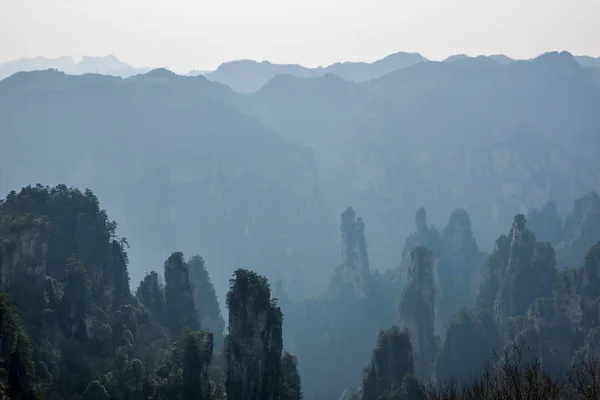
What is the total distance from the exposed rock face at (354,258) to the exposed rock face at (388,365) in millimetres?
47214

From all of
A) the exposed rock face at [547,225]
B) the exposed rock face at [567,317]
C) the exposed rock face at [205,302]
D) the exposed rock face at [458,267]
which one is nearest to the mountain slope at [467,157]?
the exposed rock face at [547,225]

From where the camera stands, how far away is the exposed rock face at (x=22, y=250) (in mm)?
41000

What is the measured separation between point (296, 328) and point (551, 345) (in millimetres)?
49323

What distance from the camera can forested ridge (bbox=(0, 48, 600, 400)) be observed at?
4134 centimetres

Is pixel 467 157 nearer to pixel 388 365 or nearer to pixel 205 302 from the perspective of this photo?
pixel 205 302

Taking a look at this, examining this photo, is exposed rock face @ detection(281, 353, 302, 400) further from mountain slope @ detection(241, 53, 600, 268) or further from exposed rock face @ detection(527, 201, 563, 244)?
mountain slope @ detection(241, 53, 600, 268)

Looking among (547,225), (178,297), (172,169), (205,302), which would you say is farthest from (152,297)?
(172,169)

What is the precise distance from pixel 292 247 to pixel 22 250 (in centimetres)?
10436

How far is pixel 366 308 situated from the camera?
329 ft

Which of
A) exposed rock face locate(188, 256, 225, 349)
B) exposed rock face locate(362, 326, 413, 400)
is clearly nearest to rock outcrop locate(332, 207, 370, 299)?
exposed rock face locate(188, 256, 225, 349)

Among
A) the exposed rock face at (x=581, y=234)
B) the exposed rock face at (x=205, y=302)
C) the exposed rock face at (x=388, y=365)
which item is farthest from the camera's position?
the exposed rock face at (x=581, y=234)

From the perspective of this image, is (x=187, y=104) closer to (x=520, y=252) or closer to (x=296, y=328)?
(x=296, y=328)

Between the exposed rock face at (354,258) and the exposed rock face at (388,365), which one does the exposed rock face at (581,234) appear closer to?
the exposed rock face at (354,258)

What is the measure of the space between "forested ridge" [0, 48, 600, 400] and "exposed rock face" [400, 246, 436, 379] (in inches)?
10.0
